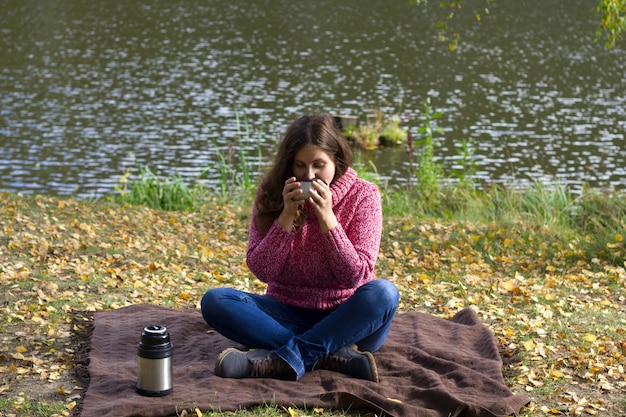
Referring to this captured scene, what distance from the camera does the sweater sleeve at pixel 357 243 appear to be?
4586 millimetres

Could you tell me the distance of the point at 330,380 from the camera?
4.53 m

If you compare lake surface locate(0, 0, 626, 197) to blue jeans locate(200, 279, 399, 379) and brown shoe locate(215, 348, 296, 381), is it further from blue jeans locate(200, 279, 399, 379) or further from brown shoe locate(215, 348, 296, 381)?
brown shoe locate(215, 348, 296, 381)

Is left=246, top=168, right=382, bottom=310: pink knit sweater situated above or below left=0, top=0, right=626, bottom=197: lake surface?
above

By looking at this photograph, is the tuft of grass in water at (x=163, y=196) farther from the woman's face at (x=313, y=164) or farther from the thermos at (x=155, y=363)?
the thermos at (x=155, y=363)

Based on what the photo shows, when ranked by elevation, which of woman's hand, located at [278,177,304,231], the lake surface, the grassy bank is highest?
woman's hand, located at [278,177,304,231]

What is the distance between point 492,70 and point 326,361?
67.9ft

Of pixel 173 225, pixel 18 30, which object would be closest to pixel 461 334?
pixel 173 225

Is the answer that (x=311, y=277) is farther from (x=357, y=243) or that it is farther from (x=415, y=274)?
(x=415, y=274)

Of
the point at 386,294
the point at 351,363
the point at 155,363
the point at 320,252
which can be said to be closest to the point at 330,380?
the point at 351,363

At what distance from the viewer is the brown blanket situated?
14.0 feet

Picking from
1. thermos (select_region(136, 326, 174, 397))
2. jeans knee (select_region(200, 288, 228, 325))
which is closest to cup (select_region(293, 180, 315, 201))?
jeans knee (select_region(200, 288, 228, 325))

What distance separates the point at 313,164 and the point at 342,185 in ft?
0.74

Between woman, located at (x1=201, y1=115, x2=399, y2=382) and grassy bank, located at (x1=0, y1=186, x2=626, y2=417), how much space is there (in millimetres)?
429

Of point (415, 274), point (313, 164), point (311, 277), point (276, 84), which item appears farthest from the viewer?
point (276, 84)
